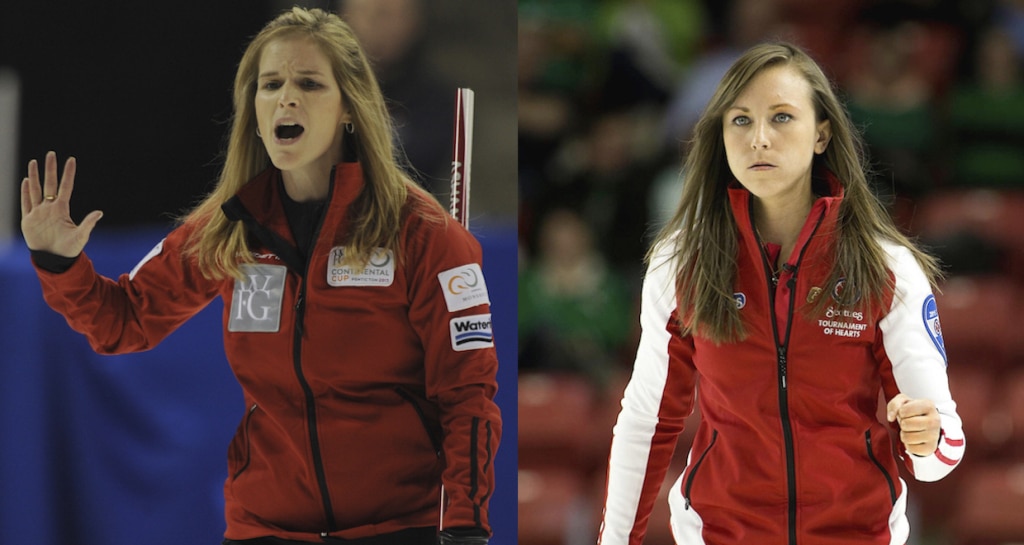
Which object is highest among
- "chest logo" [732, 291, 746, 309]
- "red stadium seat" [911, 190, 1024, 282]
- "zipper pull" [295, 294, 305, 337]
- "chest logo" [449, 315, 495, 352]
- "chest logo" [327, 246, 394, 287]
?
"red stadium seat" [911, 190, 1024, 282]

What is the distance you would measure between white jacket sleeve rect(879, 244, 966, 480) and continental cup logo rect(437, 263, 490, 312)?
0.95 metres

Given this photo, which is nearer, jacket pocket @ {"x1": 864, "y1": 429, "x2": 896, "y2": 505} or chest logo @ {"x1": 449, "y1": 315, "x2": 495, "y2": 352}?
jacket pocket @ {"x1": 864, "y1": 429, "x2": 896, "y2": 505}

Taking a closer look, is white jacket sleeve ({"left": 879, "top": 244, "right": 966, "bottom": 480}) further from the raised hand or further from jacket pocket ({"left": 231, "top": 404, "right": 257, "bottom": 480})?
jacket pocket ({"left": 231, "top": 404, "right": 257, "bottom": 480})

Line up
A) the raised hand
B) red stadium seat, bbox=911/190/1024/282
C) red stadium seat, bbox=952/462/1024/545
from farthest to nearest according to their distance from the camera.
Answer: red stadium seat, bbox=911/190/1024/282
red stadium seat, bbox=952/462/1024/545
the raised hand

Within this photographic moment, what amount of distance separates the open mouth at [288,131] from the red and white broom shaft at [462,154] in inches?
15.2

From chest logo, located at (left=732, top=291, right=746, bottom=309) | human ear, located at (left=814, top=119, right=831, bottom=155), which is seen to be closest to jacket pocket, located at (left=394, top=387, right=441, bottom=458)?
chest logo, located at (left=732, top=291, right=746, bottom=309)

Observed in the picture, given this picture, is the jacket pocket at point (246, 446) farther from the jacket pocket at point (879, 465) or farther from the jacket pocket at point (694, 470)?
the jacket pocket at point (879, 465)

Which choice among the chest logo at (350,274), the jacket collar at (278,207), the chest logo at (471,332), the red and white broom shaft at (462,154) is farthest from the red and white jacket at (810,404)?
the jacket collar at (278,207)

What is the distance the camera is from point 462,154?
3164mm

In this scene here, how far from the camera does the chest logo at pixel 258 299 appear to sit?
3008mm

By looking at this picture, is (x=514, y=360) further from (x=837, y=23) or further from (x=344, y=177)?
(x=837, y=23)

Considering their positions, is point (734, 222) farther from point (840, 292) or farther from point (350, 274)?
point (350, 274)

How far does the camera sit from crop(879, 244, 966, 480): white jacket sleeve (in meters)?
2.79

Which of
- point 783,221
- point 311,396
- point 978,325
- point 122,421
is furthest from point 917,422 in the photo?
point 978,325
